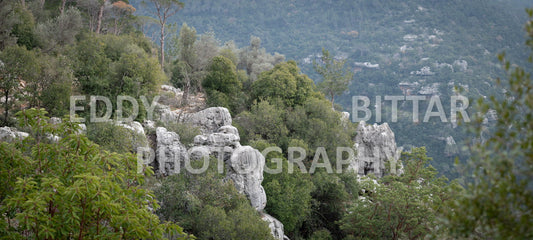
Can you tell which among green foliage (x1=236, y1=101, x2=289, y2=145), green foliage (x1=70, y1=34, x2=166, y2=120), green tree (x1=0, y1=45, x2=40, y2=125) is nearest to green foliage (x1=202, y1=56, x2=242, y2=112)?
green foliage (x1=236, y1=101, x2=289, y2=145)

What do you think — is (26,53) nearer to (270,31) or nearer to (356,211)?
(356,211)

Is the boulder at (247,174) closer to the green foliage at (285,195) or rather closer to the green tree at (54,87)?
the green foliage at (285,195)

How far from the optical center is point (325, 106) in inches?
A: 1390

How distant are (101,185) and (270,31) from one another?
10975cm

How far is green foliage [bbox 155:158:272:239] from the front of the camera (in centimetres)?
1819

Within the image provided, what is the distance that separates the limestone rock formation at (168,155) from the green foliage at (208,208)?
64.7 inches

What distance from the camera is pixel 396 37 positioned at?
355 feet

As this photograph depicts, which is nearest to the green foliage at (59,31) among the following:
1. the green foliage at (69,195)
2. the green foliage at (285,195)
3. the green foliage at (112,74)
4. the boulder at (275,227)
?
the green foliage at (112,74)

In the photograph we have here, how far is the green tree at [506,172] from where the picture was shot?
532 cm

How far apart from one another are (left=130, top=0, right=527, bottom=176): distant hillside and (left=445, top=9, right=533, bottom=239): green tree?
2465 inches

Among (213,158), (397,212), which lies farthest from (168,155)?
(397,212)

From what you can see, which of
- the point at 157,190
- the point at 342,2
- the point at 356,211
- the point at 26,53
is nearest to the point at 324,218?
the point at 356,211

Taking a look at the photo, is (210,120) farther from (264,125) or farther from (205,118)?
(264,125)

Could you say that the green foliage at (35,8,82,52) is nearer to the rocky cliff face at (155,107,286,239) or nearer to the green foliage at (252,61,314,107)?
the rocky cliff face at (155,107,286,239)
